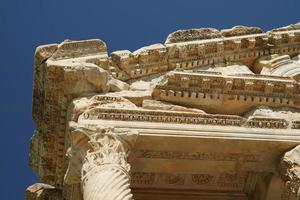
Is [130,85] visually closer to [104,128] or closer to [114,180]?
[104,128]

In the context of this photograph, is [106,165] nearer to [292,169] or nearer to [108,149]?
[108,149]

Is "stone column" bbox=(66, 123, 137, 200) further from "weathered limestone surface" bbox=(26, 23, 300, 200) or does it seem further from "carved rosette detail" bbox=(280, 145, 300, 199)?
"carved rosette detail" bbox=(280, 145, 300, 199)

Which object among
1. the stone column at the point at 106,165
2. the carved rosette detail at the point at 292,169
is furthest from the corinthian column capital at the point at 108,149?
the carved rosette detail at the point at 292,169

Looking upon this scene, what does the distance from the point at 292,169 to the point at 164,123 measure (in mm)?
2536

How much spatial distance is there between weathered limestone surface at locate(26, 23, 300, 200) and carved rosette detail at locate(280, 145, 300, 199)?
0.9 inches

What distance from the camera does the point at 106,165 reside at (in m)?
10.4

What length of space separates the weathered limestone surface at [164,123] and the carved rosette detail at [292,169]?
0.07 ft

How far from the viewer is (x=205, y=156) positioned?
40.2 feet

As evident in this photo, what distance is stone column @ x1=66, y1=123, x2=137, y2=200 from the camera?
32.5 feet

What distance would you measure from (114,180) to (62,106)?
3277 mm

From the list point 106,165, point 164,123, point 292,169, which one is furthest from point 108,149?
point 292,169

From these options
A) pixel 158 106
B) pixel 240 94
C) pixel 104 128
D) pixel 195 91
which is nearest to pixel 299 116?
pixel 240 94

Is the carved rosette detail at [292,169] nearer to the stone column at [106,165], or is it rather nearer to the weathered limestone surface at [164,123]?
the weathered limestone surface at [164,123]

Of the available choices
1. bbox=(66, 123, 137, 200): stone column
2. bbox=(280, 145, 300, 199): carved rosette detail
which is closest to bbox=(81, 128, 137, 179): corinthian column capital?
bbox=(66, 123, 137, 200): stone column
